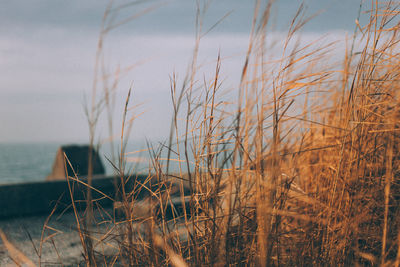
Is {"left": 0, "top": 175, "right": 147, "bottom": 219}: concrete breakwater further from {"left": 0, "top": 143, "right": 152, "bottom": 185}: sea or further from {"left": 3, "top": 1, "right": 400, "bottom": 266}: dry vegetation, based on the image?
{"left": 3, "top": 1, "right": 400, "bottom": 266}: dry vegetation

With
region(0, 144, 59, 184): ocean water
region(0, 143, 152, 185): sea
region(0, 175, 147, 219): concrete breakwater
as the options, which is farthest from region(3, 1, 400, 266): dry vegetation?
region(0, 144, 59, 184): ocean water

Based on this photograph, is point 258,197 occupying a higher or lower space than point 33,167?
higher

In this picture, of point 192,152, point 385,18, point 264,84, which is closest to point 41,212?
point 192,152

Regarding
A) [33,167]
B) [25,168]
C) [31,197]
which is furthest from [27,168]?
[31,197]

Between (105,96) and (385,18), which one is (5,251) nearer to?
(105,96)

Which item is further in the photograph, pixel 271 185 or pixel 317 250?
pixel 317 250

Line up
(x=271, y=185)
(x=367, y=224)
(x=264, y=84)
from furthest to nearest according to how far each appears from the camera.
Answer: (x=367, y=224) → (x=264, y=84) → (x=271, y=185)

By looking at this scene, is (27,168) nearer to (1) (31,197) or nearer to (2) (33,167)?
(2) (33,167)

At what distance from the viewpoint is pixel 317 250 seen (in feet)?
3.18

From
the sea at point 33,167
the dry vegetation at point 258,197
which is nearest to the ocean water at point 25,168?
the sea at point 33,167

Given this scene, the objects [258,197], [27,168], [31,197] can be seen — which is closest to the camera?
[258,197]

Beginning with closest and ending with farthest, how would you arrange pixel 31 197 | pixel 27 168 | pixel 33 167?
pixel 31 197 < pixel 27 168 < pixel 33 167

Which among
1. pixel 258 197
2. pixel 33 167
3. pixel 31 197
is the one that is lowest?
pixel 33 167

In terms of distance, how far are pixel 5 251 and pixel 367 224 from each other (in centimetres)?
170
